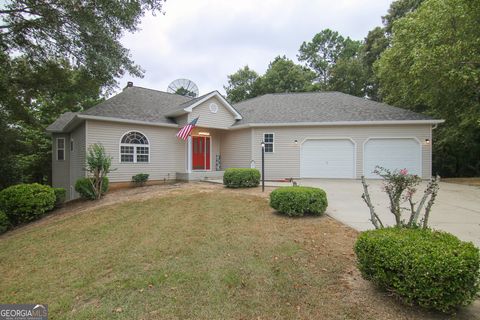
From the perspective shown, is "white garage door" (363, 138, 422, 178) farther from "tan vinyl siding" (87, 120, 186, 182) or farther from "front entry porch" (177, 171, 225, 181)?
"tan vinyl siding" (87, 120, 186, 182)

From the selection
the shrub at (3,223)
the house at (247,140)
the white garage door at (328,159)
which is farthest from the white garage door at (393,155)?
the shrub at (3,223)

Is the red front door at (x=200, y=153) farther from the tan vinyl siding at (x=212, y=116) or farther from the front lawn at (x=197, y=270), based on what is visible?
the front lawn at (x=197, y=270)

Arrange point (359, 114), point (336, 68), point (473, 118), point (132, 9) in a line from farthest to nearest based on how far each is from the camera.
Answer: point (336, 68)
point (359, 114)
point (473, 118)
point (132, 9)

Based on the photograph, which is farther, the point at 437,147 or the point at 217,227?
the point at 437,147

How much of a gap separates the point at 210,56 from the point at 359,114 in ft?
45.7

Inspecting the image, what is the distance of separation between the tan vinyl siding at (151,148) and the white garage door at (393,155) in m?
10.2

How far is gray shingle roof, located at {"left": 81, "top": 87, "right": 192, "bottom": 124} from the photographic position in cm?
1125

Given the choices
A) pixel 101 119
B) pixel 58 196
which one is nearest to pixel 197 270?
pixel 58 196

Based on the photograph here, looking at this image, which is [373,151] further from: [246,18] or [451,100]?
[246,18]

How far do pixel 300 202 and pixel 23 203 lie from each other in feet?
31.6

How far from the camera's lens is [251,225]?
17.0 feet

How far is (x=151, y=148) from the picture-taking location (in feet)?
39.9

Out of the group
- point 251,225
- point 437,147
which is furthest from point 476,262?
point 437,147

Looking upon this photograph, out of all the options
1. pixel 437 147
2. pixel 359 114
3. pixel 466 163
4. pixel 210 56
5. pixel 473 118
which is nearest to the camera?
pixel 473 118
